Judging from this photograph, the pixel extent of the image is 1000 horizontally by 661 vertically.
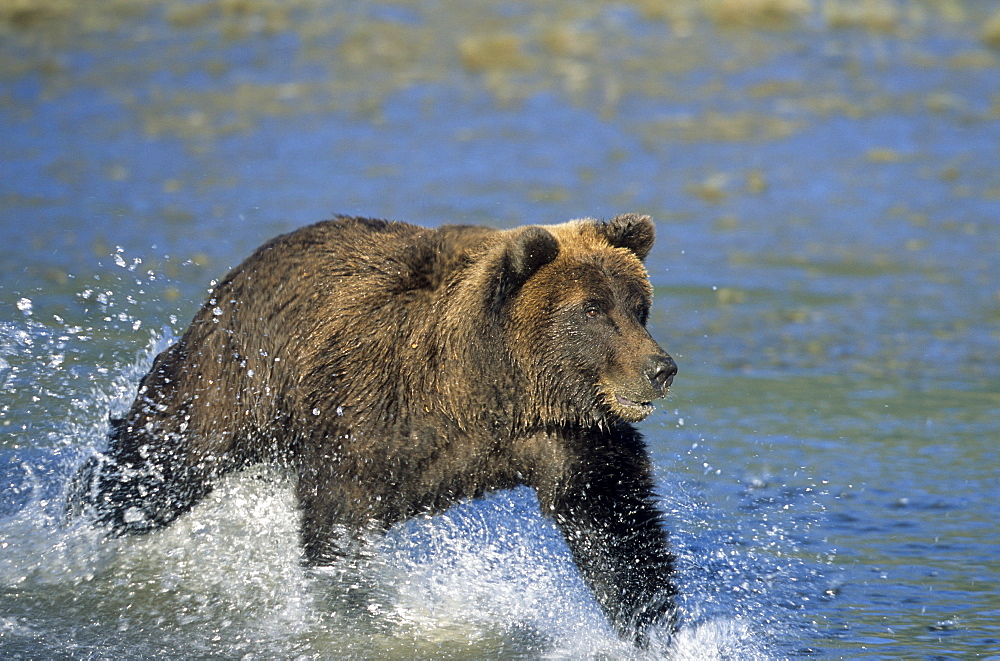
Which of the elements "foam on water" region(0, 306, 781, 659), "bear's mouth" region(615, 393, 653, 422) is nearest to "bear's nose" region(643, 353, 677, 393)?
"bear's mouth" region(615, 393, 653, 422)

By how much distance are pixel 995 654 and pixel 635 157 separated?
33.9 ft

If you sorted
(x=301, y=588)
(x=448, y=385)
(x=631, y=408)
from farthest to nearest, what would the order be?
1. (x=301, y=588)
2. (x=448, y=385)
3. (x=631, y=408)

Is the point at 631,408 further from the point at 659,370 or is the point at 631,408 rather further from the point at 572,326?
the point at 572,326

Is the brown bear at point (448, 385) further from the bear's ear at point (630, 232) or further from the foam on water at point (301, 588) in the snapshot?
the foam on water at point (301, 588)

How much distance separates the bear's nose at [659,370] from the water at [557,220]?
113 cm

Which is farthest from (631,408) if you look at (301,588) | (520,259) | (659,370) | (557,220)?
(557,220)

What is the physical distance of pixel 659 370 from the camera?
209 inches

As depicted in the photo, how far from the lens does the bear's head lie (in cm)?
546

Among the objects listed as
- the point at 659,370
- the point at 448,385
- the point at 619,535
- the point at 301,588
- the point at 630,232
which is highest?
the point at 630,232

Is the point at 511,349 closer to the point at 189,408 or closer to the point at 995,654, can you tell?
the point at 189,408

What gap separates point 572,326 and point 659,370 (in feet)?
1.45

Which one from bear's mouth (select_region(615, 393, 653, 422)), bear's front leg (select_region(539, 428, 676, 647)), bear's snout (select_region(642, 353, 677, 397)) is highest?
bear's snout (select_region(642, 353, 677, 397))

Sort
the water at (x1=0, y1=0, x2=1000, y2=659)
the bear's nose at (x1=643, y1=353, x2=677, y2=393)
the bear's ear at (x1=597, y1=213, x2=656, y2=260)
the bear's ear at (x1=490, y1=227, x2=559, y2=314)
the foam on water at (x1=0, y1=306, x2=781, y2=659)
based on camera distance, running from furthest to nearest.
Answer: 1. the water at (x1=0, y1=0, x2=1000, y2=659)
2. the bear's ear at (x1=597, y1=213, x2=656, y2=260)
3. the foam on water at (x1=0, y1=306, x2=781, y2=659)
4. the bear's ear at (x1=490, y1=227, x2=559, y2=314)
5. the bear's nose at (x1=643, y1=353, x2=677, y2=393)

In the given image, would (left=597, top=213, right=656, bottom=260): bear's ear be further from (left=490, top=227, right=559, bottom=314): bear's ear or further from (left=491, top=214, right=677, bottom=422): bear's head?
(left=490, top=227, right=559, bottom=314): bear's ear
